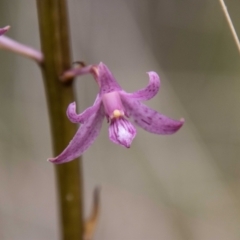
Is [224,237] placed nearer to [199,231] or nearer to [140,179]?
[199,231]

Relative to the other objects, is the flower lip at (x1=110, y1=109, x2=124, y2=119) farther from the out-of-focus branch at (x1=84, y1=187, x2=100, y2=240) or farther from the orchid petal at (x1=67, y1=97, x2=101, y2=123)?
the out-of-focus branch at (x1=84, y1=187, x2=100, y2=240)

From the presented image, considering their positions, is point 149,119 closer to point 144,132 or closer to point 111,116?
point 111,116

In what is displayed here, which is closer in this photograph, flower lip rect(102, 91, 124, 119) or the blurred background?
flower lip rect(102, 91, 124, 119)

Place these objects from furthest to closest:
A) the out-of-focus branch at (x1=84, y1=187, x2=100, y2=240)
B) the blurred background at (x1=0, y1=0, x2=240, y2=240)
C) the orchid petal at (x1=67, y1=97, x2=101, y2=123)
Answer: the blurred background at (x1=0, y1=0, x2=240, y2=240) → the out-of-focus branch at (x1=84, y1=187, x2=100, y2=240) → the orchid petal at (x1=67, y1=97, x2=101, y2=123)

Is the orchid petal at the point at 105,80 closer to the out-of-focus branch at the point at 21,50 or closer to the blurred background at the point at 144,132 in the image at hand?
the out-of-focus branch at the point at 21,50

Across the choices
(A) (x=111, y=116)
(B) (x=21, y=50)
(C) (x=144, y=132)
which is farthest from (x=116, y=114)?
(C) (x=144, y=132)

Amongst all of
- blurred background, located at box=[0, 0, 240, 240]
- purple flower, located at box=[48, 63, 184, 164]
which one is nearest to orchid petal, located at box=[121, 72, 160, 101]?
purple flower, located at box=[48, 63, 184, 164]
